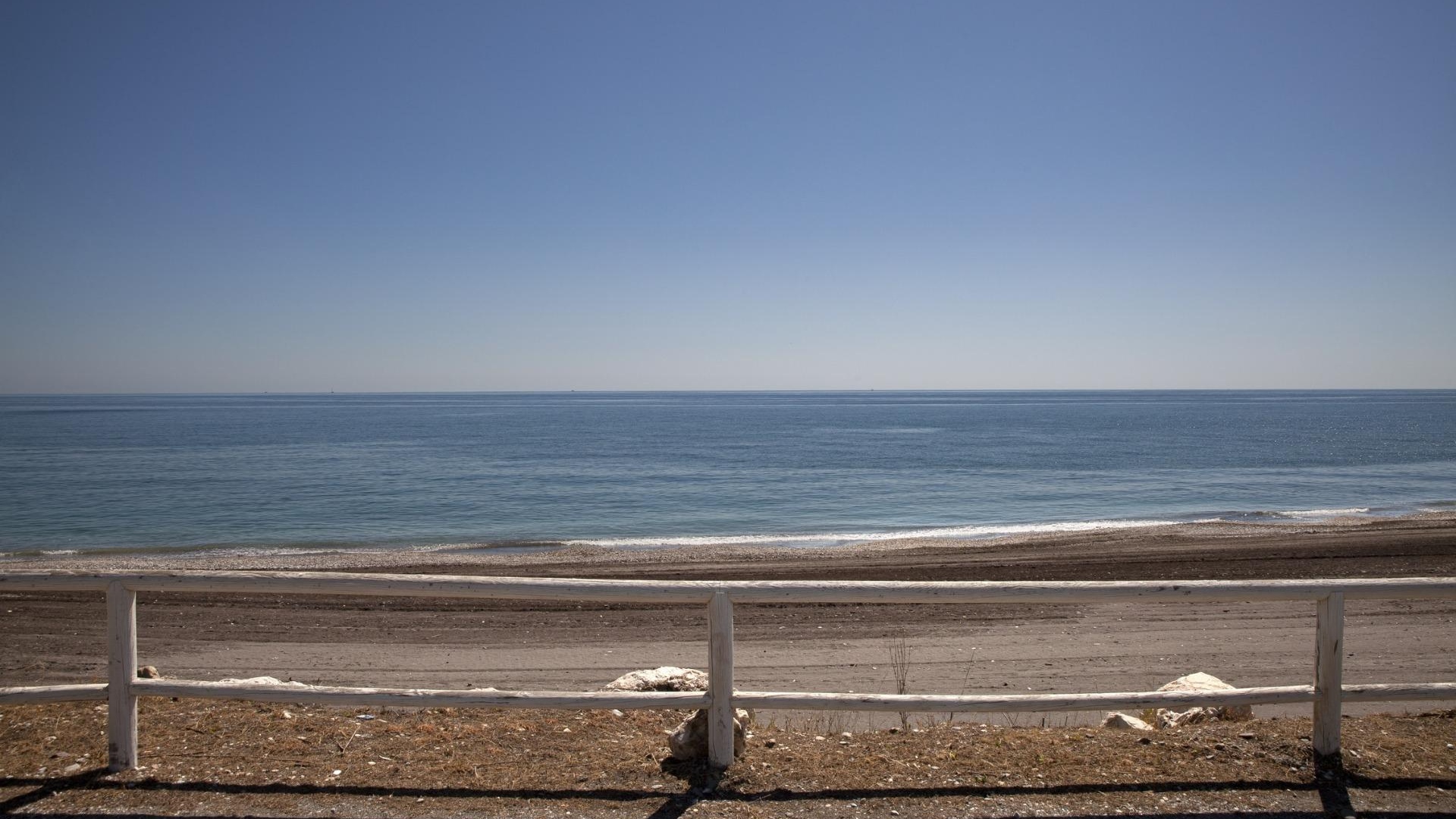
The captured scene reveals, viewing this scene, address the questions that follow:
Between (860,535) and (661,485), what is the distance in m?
14.6

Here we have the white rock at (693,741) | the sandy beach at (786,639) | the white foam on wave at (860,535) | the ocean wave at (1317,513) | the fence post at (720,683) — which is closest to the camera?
the fence post at (720,683)

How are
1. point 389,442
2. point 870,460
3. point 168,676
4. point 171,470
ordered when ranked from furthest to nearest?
1. point 389,442
2. point 870,460
3. point 171,470
4. point 168,676

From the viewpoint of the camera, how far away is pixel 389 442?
67.1m

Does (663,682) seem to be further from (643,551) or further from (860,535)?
(860,535)

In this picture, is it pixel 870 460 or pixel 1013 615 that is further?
pixel 870 460

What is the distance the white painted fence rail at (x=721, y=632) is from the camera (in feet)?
14.0

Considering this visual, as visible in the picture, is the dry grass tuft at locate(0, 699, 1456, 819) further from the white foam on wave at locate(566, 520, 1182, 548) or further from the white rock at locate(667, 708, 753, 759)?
the white foam on wave at locate(566, 520, 1182, 548)

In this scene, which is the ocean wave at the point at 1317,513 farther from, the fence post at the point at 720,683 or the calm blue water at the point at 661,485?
the fence post at the point at 720,683

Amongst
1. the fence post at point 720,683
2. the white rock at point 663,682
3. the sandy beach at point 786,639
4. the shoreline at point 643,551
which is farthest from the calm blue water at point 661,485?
the fence post at point 720,683

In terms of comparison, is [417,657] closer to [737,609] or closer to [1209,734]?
[737,609]

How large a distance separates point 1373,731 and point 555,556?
17668 mm

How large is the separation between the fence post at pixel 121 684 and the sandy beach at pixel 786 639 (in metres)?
4.53

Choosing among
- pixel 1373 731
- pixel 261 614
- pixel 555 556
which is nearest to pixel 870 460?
pixel 555 556

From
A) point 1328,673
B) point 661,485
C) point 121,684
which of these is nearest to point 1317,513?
point 661,485
